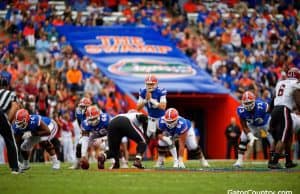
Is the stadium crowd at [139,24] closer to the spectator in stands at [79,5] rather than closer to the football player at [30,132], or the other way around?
the spectator in stands at [79,5]

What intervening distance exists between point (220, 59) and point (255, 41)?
92.8 inches

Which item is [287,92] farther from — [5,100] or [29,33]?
[29,33]

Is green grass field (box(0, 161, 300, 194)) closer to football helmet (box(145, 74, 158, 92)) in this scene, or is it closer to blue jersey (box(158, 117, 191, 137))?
blue jersey (box(158, 117, 191, 137))

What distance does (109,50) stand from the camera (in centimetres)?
3106

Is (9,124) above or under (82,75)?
above

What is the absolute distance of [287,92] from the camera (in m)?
17.8

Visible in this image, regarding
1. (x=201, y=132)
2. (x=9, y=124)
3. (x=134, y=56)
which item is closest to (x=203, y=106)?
(x=201, y=132)

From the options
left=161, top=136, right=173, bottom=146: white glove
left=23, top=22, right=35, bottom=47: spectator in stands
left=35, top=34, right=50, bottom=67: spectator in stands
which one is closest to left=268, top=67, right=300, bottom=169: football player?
left=161, top=136, right=173, bottom=146: white glove

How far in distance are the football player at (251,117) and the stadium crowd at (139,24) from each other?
7.79 meters

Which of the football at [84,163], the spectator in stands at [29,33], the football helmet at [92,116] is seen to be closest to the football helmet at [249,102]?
the football helmet at [92,116]

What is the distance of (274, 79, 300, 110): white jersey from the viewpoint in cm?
1777

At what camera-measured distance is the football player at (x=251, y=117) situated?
61.6ft

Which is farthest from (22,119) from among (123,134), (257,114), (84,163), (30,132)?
(257,114)

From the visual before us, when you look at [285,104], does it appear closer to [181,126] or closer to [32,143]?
[181,126]
